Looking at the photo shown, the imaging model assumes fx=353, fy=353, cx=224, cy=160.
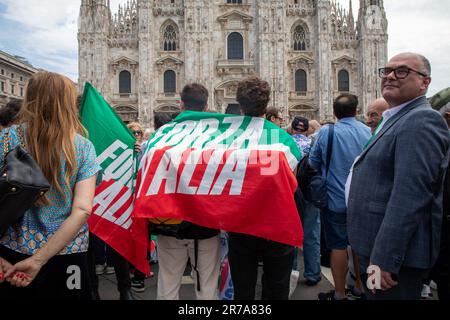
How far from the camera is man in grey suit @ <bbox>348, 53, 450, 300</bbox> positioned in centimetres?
206

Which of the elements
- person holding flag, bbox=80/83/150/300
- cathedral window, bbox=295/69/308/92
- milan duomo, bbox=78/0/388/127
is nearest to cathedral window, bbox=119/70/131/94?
milan duomo, bbox=78/0/388/127

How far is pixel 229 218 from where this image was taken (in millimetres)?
2834

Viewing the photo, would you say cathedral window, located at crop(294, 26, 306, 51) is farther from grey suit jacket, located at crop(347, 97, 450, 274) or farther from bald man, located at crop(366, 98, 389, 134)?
grey suit jacket, located at crop(347, 97, 450, 274)

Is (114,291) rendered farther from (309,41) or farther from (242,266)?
(309,41)

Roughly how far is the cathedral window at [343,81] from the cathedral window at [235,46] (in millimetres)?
8649

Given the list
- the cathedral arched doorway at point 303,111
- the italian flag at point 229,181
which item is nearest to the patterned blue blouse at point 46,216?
the italian flag at point 229,181

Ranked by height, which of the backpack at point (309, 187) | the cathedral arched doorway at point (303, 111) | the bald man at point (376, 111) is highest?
the cathedral arched doorway at point (303, 111)

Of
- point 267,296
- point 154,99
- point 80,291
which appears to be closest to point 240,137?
point 267,296

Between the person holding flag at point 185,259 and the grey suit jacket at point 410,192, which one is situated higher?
the grey suit jacket at point 410,192

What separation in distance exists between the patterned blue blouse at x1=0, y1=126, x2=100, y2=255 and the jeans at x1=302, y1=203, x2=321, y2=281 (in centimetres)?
311

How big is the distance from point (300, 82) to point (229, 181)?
29073mm

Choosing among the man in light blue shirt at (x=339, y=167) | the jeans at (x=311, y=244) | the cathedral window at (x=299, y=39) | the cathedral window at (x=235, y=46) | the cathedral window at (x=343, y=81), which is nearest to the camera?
the man in light blue shirt at (x=339, y=167)

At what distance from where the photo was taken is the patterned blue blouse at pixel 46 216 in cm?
217

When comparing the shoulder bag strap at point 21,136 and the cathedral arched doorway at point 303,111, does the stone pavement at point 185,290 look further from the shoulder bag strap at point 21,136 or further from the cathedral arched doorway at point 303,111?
the cathedral arched doorway at point 303,111
